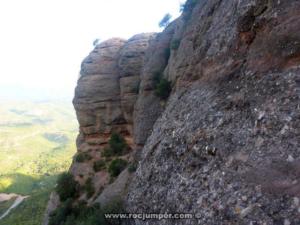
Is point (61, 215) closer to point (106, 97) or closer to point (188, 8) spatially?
point (106, 97)

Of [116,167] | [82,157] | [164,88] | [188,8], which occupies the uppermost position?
[188,8]

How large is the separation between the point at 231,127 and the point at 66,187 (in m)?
26.4

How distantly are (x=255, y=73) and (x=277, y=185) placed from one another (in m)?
6.01

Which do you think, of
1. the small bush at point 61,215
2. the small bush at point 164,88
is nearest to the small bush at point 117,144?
the small bush at point 61,215

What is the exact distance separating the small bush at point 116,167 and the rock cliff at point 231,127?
21.2 ft

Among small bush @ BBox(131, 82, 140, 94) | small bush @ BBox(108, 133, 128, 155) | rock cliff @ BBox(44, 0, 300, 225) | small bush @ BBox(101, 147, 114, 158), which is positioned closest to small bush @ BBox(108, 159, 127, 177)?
small bush @ BBox(108, 133, 128, 155)

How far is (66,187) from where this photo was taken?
34188 mm

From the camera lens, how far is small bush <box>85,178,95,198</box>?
3262 centimetres

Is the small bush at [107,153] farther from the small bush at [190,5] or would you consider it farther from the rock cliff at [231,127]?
the small bush at [190,5]

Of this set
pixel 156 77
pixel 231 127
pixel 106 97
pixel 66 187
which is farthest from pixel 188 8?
pixel 66 187

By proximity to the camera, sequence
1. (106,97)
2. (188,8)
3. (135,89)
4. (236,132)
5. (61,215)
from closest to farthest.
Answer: (236,132), (61,215), (188,8), (135,89), (106,97)

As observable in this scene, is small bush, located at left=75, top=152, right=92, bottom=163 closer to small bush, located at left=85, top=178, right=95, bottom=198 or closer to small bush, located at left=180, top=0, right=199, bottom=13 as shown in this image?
small bush, located at left=85, top=178, right=95, bottom=198

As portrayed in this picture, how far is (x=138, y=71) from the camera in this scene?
39094 millimetres

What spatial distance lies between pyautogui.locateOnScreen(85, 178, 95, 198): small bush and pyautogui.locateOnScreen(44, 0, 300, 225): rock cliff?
22.5 feet
